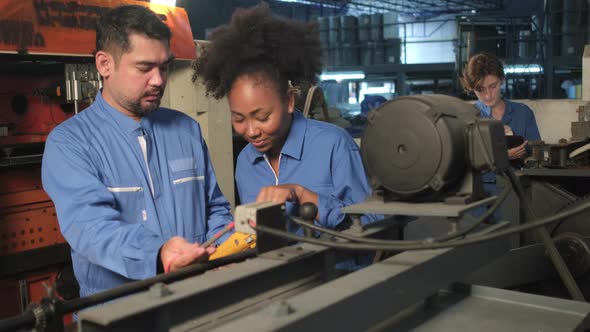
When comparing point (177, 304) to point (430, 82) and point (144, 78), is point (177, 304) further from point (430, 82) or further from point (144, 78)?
point (430, 82)

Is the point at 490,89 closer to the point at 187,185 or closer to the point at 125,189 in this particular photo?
the point at 187,185

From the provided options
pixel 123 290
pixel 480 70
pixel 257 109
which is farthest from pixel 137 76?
pixel 480 70

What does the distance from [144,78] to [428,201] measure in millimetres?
720

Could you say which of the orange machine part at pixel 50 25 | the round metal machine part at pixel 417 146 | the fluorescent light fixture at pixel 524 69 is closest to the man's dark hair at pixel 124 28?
the round metal machine part at pixel 417 146

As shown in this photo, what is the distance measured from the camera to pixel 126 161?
130 cm

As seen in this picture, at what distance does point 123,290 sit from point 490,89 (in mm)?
2250

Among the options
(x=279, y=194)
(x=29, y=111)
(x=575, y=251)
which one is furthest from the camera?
(x=29, y=111)

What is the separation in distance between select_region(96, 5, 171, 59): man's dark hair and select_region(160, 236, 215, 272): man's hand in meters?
0.52

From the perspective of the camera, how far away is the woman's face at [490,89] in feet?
8.65

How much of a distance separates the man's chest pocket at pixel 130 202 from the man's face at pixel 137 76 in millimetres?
194

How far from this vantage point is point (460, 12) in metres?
12.9

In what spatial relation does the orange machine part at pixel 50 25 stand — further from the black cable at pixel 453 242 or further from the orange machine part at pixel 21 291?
the black cable at pixel 453 242

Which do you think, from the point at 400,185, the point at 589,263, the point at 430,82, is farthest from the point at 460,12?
the point at 400,185

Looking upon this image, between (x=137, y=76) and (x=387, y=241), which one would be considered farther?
(x=137, y=76)
